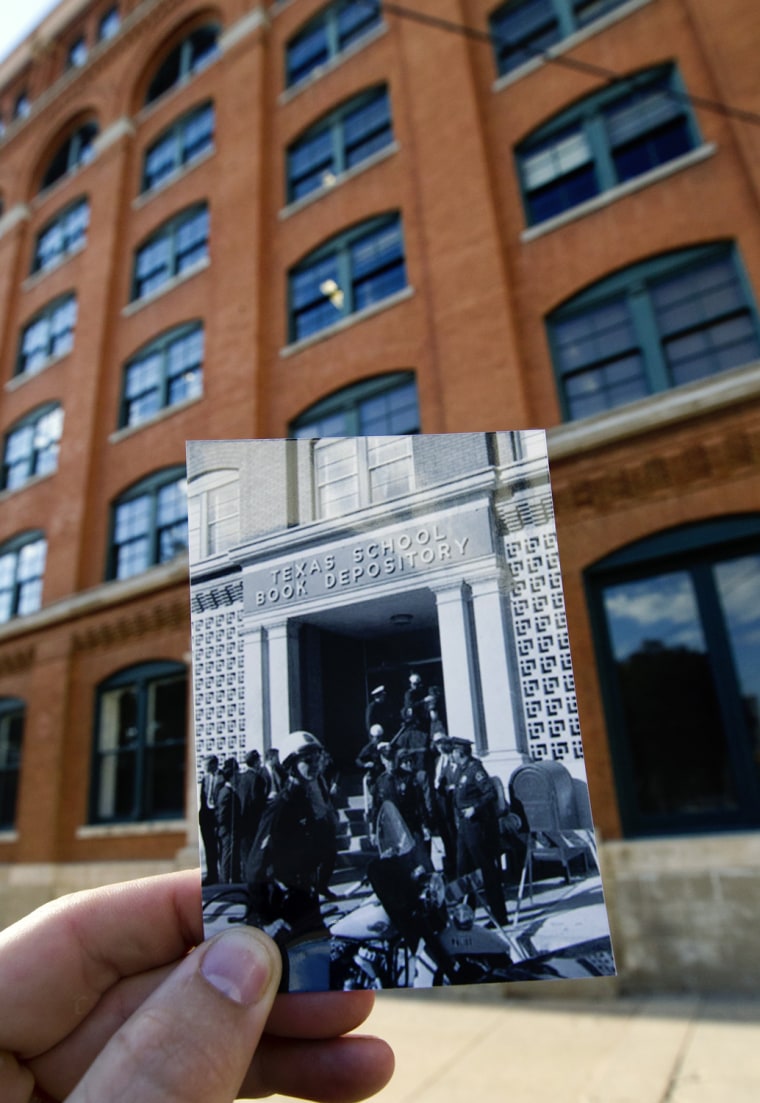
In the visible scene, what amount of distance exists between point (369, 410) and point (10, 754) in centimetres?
968

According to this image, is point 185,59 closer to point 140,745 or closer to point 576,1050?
point 140,745

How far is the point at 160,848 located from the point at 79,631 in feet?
13.8

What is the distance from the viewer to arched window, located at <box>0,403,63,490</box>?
600 inches

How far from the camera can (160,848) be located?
10.6 m

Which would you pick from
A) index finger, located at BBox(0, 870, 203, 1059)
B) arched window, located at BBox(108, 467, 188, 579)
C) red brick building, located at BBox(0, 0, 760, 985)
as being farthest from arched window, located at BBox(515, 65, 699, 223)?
index finger, located at BBox(0, 870, 203, 1059)

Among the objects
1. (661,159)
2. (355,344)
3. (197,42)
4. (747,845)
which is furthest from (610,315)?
(197,42)

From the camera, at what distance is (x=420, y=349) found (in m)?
10.5

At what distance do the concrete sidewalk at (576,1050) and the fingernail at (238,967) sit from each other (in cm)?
420

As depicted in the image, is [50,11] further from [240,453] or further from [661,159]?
[240,453]

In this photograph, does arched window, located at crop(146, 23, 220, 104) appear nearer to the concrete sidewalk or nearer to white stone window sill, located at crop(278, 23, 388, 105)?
white stone window sill, located at crop(278, 23, 388, 105)

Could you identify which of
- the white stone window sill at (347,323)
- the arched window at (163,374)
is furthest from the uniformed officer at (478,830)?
the arched window at (163,374)

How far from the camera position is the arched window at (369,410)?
34.6ft

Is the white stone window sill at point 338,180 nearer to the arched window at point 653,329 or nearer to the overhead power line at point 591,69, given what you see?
the overhead power line at point 591,69

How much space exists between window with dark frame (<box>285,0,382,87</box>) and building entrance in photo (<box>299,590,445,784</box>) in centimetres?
1531
